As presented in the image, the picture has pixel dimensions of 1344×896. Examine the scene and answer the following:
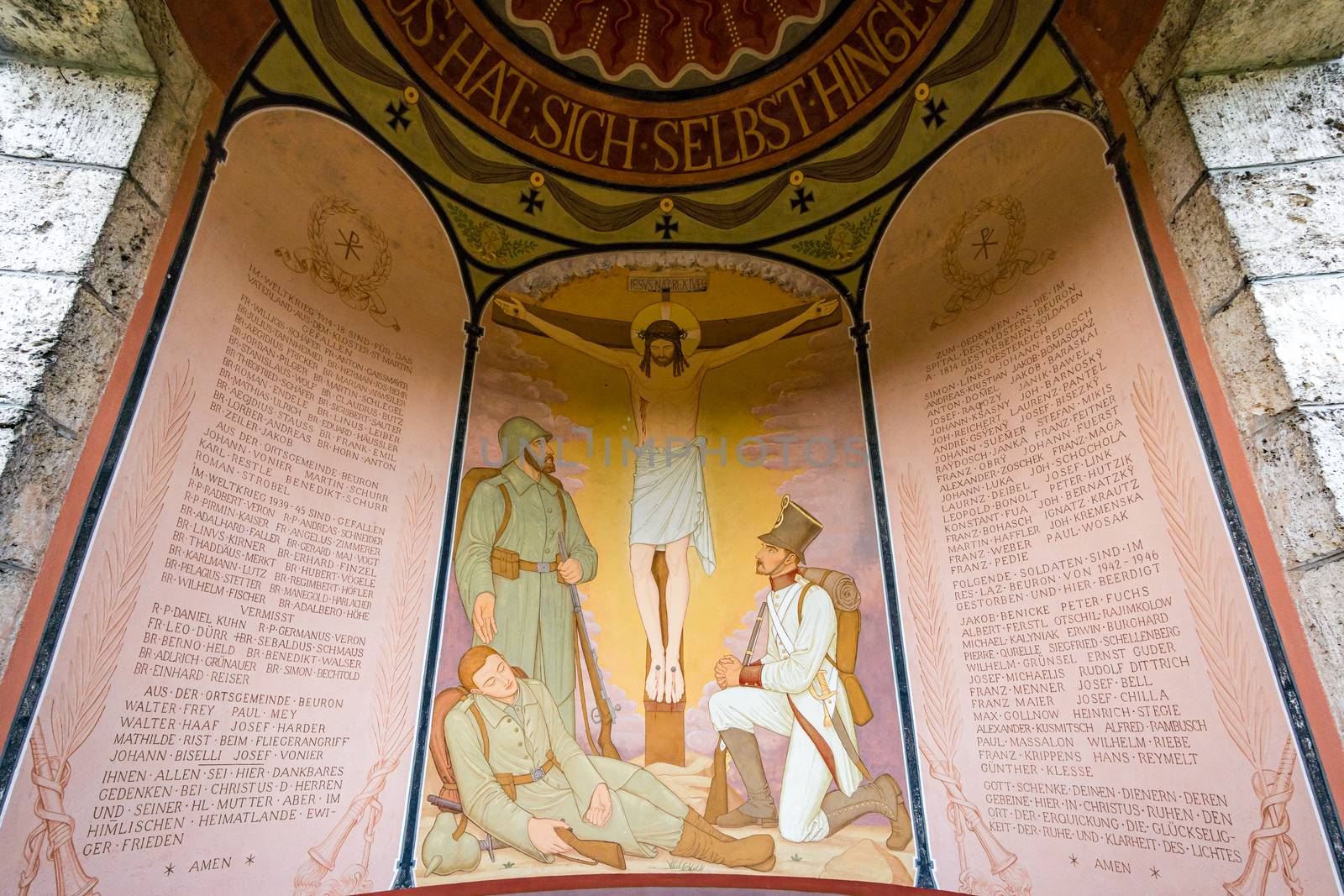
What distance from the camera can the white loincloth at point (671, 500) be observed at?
17.7 ft

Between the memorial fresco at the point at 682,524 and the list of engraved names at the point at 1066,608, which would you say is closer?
the list of engraved names at the point at 1066,608

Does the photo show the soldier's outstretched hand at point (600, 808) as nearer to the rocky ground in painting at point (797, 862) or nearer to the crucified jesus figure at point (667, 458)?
the rocky ground in painting at point (797, 862)

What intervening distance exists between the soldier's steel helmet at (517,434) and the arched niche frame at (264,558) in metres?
0.35

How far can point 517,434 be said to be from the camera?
5457 mm

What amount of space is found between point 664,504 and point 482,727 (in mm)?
1907

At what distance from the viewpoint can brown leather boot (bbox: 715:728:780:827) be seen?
462 cm

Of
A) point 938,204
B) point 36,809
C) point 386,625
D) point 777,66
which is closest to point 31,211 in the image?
point 36,809

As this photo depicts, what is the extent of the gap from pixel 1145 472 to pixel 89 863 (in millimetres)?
4944

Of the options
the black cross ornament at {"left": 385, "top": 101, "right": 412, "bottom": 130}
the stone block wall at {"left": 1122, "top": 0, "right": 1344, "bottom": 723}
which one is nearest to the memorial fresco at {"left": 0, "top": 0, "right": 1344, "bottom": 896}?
the black cross ornament at {"left": 385, "top": 101, "right": 412, "bottom": 130}

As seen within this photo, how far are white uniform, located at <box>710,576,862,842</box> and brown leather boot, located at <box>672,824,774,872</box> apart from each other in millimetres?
143

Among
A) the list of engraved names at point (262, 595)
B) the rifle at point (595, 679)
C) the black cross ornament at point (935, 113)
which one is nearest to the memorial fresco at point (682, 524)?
the rifle at point (595, 679)

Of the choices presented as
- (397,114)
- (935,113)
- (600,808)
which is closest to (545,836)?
(600,808)

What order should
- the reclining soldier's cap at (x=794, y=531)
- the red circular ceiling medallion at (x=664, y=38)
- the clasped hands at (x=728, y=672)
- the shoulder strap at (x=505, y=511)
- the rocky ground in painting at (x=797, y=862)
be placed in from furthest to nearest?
the red circular ceiling medallion at (x=664, y=38) → the reclining soldier's cap at (x=794, y=531) → the shoulder strap at (x=505, y=511) → the clasped hands at (x=728, y=672) → the rocky ground in painting at (x=797, y=862)

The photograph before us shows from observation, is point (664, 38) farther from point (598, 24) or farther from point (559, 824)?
point (559, 824)
